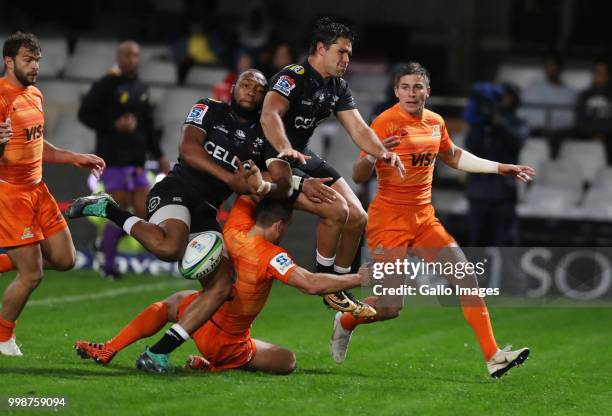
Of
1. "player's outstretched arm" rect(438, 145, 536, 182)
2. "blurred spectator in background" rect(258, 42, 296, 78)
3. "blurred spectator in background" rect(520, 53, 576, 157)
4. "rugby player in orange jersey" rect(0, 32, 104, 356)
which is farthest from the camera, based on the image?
"blurred spectator in background" rect(520, 53, 576, 157)

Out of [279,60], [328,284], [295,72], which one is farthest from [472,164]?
[279,60]

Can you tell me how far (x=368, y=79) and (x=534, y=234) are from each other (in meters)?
4.51

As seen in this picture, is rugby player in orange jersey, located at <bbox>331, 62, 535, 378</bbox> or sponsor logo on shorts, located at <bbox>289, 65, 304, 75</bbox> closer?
sponsor logo on shorts, located at <bbox>289, 65, 304, 75</bbox>

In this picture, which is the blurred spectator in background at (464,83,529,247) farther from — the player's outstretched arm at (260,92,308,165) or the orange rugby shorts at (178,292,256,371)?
the orange rugby shorts at (178,292,256,371)

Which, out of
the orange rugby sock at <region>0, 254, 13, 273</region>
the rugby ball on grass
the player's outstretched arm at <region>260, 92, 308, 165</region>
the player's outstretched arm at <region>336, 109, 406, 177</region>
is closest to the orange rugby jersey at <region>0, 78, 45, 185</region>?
the orange rugby sock at <region>0, 254, 13, 273</region>

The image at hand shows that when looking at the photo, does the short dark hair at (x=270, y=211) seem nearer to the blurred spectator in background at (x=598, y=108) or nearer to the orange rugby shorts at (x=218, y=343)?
the orange rugby shorts at (x=218, y=343)

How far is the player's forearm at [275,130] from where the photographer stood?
30.8 feet

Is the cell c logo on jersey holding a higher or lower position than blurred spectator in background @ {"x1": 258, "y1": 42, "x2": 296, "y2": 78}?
higher

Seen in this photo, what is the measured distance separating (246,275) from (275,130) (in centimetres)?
102

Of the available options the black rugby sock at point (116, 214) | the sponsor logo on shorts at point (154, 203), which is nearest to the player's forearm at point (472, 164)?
the sponsor logo on shorts at point (154, 203)

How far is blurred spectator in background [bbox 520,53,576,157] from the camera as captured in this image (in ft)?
60.5

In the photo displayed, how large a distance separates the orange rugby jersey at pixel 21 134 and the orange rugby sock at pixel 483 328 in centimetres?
332

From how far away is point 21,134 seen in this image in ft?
32.8

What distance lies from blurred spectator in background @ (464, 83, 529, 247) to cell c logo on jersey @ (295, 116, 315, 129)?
5.68 m
